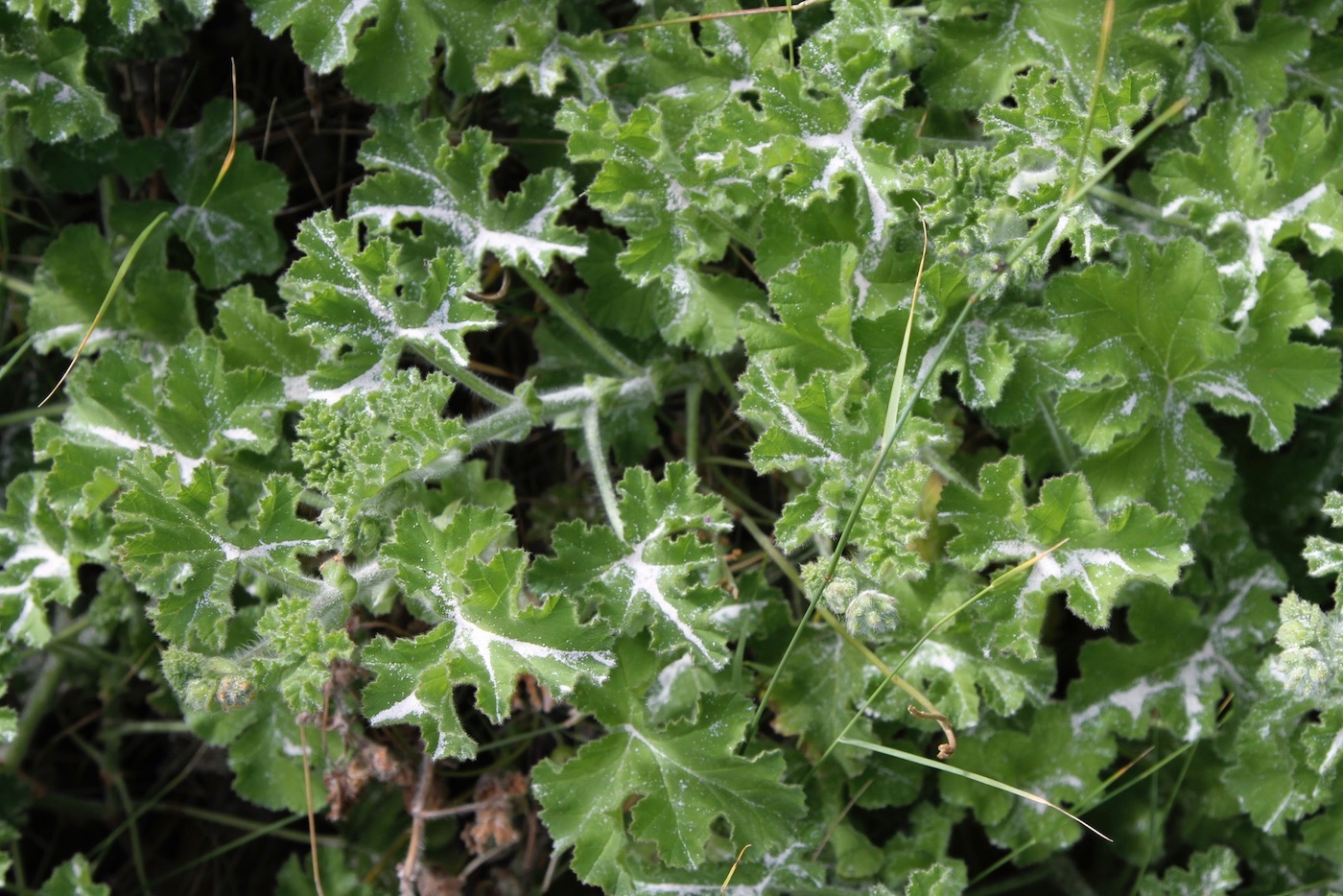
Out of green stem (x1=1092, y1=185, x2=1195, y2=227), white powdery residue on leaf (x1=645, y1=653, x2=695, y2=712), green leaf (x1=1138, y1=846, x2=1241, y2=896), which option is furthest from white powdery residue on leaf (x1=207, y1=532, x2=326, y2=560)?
green leaf (x1=1138, y1=846, x2=1241, y2=896)

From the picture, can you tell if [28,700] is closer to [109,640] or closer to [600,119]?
[109,640]

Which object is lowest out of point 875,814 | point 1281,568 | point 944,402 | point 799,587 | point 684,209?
point 875,814

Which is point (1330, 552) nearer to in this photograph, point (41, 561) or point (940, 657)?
point (940, 657)

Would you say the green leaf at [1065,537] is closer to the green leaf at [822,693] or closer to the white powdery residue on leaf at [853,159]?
the green leaf at [822,693]

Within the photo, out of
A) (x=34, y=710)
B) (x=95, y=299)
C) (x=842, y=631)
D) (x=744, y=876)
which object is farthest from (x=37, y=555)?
(x=842, y=631)

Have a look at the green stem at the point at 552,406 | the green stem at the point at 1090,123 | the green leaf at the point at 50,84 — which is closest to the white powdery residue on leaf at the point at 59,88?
the green leaf at the point at 50,84

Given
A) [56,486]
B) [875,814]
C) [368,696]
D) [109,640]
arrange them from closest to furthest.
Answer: [368,696]
[56,486]
[875,814]
[109,640]

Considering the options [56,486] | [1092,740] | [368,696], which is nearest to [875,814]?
[1092,740]
